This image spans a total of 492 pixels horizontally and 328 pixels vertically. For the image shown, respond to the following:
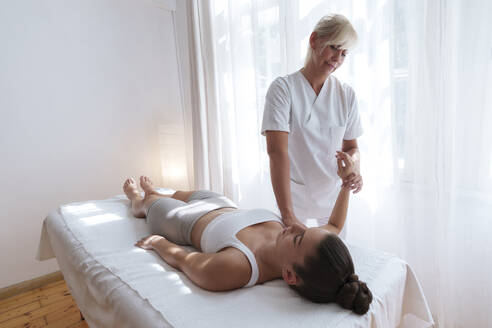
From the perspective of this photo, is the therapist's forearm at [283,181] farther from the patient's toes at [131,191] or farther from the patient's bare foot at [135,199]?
the patient's toes at [131,191]

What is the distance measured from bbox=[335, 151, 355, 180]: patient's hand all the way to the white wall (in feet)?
6.07

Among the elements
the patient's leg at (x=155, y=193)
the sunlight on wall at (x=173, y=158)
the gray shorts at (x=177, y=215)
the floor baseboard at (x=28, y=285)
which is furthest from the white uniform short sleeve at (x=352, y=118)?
the floor baseboard at (x=28, y=285)

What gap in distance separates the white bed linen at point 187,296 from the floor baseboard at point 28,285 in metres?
1.10

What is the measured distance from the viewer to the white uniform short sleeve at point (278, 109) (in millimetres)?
1173

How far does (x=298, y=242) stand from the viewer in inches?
34.2

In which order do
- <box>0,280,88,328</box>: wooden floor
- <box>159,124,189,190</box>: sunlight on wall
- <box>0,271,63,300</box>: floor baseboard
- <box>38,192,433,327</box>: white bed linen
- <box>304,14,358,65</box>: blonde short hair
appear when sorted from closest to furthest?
<box>38,192,433,327</box>: white bed linen → <box>304,14,358,65</box>: blonde short hair → <box>0,280,88,328</box>: wooden floor → <box>0,271,63,300</box>: floor baseboard → <box>159,124,189,190</box>: sunlight on wall

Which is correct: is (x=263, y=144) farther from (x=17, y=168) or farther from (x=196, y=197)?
(x=17, y=168)

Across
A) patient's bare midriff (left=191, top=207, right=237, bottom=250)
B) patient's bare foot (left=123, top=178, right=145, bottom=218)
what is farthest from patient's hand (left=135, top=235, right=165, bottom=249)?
patient's bare foot (left=123, top=178, right=145, bottom=218)

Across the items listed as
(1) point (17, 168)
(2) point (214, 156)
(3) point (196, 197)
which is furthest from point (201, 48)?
(1) point (17, 168)

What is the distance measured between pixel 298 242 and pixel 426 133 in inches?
33.8

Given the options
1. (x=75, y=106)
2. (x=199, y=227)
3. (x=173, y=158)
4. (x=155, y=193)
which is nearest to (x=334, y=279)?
(x=199, y=227)

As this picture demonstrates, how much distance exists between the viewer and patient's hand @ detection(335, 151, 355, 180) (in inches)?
43.2

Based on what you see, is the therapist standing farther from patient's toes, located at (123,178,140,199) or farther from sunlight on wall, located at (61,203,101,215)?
sunlight on wall, located at (61,203,101,215)

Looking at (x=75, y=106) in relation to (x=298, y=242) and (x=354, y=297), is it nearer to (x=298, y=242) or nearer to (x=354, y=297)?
(x=298, y=242)
